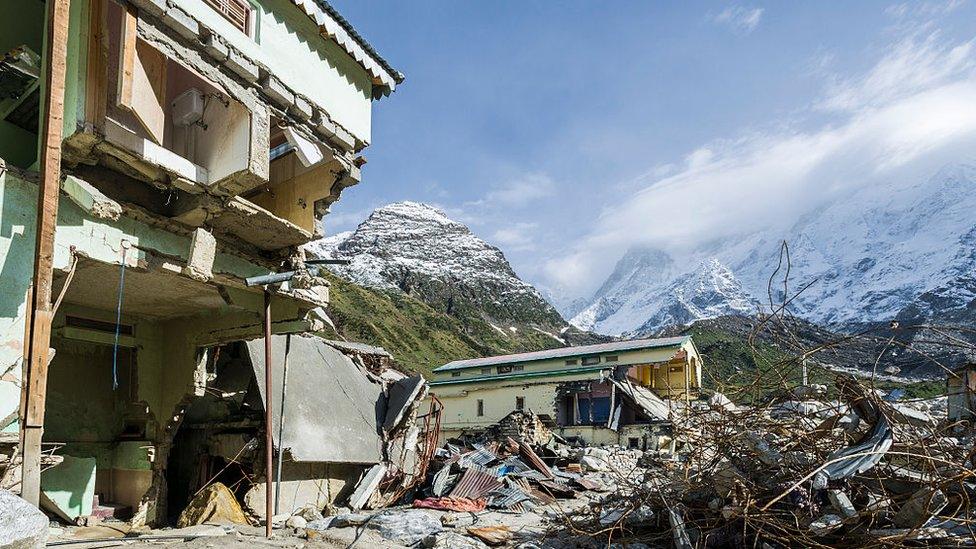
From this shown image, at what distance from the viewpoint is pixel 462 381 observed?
131 feet

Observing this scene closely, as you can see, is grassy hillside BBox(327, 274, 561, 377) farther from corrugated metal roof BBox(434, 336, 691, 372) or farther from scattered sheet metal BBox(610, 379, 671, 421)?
scattered sheet metal BBox(610, 379, 671, 421)

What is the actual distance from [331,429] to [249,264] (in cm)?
598

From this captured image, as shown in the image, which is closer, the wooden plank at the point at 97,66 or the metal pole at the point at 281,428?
the wooden plank at the point at 97,66

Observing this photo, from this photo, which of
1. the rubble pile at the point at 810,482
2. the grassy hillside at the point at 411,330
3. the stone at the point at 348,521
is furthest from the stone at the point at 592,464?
the grassy hillside at the point at 411,330

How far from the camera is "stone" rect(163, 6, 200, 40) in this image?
7.85m

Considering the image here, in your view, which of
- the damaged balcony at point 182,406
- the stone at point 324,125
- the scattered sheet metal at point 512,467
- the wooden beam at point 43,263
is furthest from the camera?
the scattered sheet metal at point 512,467

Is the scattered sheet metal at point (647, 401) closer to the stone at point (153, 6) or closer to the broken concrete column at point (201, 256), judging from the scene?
the broken concrete column at point (201, 256)

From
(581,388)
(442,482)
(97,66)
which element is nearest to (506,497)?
(442,482)

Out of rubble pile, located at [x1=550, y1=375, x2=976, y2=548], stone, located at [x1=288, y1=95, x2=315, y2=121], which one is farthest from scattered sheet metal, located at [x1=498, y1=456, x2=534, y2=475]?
stone, located at [x1=288, y1=95, x2=315, y2=121]

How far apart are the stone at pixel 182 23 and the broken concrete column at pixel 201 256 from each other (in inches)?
104

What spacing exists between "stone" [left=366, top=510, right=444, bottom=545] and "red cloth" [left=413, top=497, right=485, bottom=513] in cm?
213

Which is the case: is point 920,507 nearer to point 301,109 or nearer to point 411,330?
point 301,109

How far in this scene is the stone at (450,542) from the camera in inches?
Result: 380

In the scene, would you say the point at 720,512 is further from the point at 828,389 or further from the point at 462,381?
the point at 462,381
